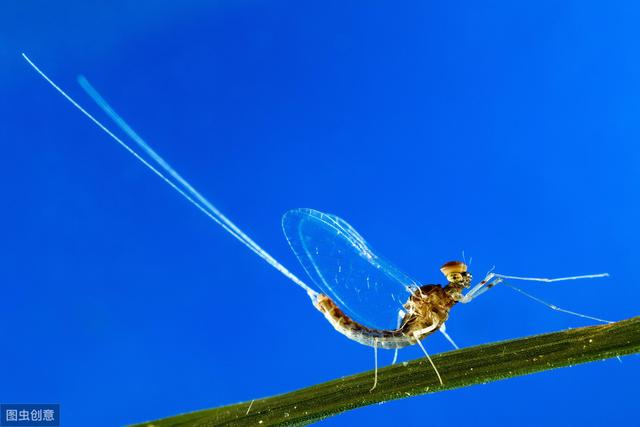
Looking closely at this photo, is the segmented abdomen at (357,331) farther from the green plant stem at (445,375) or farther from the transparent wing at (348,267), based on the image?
the green plant stem at (445,375)

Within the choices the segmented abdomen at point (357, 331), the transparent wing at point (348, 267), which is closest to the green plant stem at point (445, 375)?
the segmented abdomen at point (357, 331)

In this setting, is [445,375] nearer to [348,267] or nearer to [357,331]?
[357,331]

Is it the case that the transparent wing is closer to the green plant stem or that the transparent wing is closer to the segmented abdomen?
the segmented abdomen

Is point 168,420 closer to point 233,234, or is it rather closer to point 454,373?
point 233,234

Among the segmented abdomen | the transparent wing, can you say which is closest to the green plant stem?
the segmented abdomen

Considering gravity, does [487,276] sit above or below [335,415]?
above

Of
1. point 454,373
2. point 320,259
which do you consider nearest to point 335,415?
point 454,373
